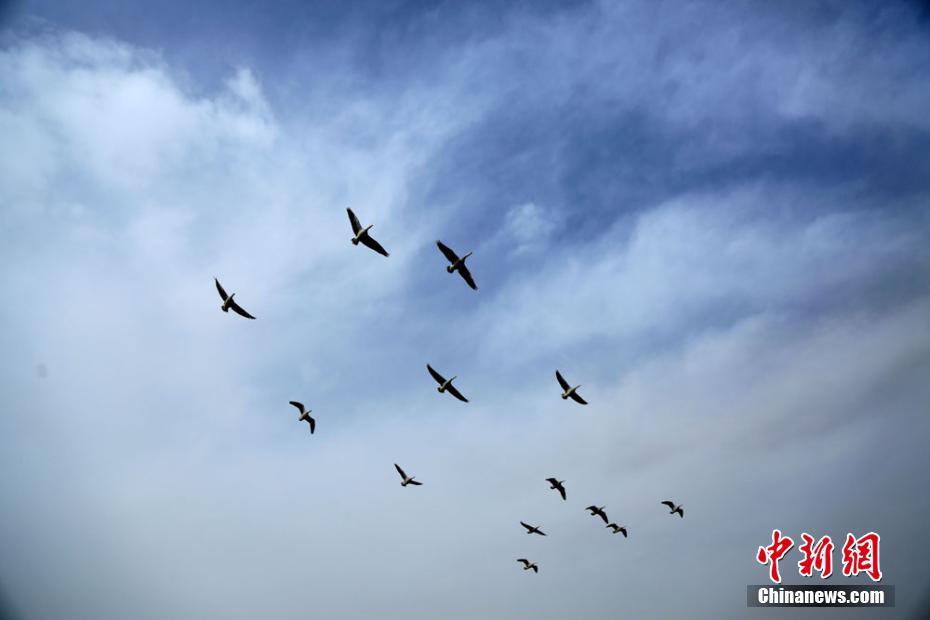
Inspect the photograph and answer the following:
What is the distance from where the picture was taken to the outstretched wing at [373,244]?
111ft

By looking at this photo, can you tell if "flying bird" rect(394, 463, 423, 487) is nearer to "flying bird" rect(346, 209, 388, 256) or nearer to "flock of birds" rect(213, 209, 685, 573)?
"flock of birds" rect(213, 209, 685, 573)

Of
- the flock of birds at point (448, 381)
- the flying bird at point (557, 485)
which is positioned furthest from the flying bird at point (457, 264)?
the flying bird at point (557, 485)

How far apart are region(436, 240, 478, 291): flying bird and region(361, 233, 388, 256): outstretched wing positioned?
3.63m

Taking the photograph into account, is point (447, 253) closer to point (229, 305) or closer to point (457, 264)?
point (457, 264)

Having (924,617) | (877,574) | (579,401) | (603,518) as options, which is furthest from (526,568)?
(924,617)

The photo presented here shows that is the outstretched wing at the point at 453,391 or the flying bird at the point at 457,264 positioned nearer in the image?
the flying bird at the point at 457,264

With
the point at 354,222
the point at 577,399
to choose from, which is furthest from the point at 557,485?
the point at 354,222

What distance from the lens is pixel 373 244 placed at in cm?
3422

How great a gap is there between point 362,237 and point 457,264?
21.2ft

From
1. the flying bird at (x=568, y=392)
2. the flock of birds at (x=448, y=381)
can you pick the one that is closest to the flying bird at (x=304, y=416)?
the flock of birds at (x=448, y=381)

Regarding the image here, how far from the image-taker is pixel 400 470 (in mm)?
48938

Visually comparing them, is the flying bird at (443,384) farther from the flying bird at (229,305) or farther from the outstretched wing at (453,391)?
the flying bird at (229,305)

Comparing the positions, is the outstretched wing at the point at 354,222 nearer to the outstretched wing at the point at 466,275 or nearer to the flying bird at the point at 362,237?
the flying bird at the point at 362,237

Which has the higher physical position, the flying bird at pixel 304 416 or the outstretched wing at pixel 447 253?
the outstretched wing at pixel 447 253
